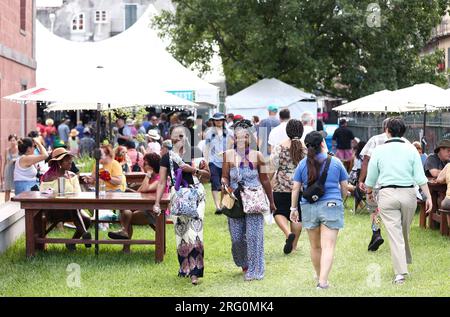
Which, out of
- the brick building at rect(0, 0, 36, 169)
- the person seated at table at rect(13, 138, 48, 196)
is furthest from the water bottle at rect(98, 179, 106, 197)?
the brick building at rect(0, 0, 36, 169)

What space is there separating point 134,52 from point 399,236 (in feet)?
58.5

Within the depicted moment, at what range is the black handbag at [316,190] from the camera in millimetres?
9688

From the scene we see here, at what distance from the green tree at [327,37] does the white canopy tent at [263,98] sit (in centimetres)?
103

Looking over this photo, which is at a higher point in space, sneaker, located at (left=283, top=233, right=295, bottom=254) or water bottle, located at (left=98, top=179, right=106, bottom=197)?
water bottle, located at (left=98, top=179, right=106, bottom=197)

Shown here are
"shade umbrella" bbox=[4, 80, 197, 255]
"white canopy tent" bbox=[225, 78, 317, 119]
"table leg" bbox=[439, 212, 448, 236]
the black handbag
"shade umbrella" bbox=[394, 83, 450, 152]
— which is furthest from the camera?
"white canopy tent" bbox=[225, 78, 317, 119]

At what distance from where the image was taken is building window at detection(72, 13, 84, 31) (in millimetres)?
66625

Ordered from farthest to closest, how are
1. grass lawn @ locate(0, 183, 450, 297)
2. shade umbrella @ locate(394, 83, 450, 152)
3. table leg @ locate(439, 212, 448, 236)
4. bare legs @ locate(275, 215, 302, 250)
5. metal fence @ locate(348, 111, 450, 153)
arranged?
metal fence @ locate(348, 111, 450, 153), shade umbrella @ locate(394, 83, 450, 152), table leg @ locate(439, 212, 448, 236), bare legs @ locate(275, 215, 302, 250), grass lawn @ locate(0, 183, 450, 297)

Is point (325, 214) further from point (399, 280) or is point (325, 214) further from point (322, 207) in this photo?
point (399, 280)

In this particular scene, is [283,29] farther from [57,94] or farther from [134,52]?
[57,94]

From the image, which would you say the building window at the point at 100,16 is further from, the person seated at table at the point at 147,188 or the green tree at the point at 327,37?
the person seated at table at the point at 147,188

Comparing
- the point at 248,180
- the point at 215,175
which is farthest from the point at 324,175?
the point at 215,175

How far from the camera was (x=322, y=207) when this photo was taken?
9.75 m

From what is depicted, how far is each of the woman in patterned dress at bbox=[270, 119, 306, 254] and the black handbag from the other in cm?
287

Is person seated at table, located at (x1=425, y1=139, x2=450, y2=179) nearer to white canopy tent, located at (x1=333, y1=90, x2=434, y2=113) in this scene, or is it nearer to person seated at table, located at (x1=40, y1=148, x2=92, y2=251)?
white canopy tent, located at (x1=333, y1=90, x2=434, y2=113)
